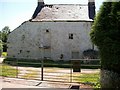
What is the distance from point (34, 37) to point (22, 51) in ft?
9.60

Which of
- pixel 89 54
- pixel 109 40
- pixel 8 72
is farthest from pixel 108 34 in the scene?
pixel 89 54

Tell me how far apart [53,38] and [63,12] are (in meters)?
4.43

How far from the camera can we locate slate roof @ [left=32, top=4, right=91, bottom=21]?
41819mm

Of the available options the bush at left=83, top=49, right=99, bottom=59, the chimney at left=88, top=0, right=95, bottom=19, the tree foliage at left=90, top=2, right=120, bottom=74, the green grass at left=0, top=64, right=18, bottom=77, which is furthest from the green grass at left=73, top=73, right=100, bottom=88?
the chimney at left=88, top=0, right=95, bottom=19

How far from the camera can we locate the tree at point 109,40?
33.1ft

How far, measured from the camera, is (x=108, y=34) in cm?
1031

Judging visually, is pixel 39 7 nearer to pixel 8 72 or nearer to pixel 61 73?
pixel 61 73

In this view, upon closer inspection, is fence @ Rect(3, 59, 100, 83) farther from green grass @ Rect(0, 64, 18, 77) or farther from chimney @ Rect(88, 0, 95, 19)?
chimney @ Rect(88, 0, 95, 19)

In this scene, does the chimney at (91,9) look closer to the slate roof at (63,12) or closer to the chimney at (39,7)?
the slate roof at (63,12)

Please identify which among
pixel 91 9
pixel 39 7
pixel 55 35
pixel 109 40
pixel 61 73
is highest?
pixel 39 7

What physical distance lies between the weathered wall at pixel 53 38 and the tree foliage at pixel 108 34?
2977cm

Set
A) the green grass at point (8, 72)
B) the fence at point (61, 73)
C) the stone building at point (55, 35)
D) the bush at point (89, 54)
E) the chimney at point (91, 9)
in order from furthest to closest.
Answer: the chimney at point (91, 9), the stone building at point (55, 35), the bush at point (89, 54), the green grass at point (8, 72), the fence at point (61, 73)

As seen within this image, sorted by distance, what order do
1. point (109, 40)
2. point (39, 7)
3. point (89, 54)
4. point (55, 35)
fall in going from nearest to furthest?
point (109, 40) → point (89, 54) → point (55, 35) → point (39, 7)

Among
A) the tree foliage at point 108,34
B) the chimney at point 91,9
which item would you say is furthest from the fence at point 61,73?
the chimney at point 91,9
